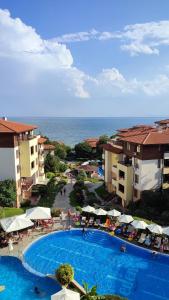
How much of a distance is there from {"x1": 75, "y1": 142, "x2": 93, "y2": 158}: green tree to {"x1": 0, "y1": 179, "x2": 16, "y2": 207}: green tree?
4893cm

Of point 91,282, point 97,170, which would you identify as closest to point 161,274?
point 91,282

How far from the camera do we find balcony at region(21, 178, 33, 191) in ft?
137

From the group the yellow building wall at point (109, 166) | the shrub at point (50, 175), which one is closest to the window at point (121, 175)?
the yellow building wall at point (109, 166)

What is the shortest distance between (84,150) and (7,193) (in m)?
50.4

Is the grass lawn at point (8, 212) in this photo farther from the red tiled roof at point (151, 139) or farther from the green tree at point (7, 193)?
the red tiled roof at point (151, 139)

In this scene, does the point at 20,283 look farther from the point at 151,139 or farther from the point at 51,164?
the point at 51,164

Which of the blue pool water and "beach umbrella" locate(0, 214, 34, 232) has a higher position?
"beach umbrella" locate(0, 214, 34, 232)

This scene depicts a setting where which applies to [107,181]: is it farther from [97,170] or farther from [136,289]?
[136,289]

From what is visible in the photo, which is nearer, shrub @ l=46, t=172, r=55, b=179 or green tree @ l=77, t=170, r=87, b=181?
green tree @ l=77, t=170, r=87, b=181

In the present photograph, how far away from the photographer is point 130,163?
4112cm

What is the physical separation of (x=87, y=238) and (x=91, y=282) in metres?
7.65

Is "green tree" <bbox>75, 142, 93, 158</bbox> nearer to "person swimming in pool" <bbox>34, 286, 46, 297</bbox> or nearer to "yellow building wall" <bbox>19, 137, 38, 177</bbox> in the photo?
"yellow building wall" <bbox>19, 137, 38, 177</bbox>

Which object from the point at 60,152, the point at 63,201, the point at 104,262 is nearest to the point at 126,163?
the point at 63,201

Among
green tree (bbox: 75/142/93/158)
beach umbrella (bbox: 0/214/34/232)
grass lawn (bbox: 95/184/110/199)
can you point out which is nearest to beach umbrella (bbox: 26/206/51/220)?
beach umbrella (bbox: 0/214/34/232)
